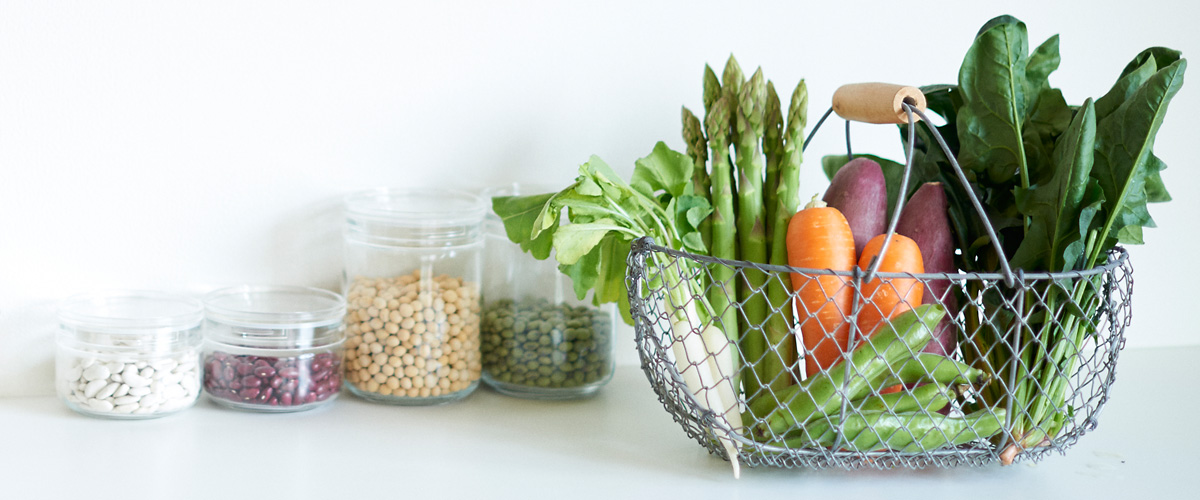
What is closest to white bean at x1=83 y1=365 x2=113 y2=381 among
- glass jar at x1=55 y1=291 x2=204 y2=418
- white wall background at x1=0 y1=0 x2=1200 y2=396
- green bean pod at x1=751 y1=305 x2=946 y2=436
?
glass jar at x1=55 y1=291 x2=204 y2=418

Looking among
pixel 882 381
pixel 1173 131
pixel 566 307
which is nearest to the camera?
pixel 882 381

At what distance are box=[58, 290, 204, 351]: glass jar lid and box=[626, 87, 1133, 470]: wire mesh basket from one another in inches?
16.5

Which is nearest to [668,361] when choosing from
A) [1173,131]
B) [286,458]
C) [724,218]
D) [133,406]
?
[724,218]

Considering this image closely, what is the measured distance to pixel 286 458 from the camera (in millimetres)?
771

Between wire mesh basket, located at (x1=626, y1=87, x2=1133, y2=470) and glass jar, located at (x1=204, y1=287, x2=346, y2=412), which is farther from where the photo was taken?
glass jar, located at (x1=204, y1=287, x2=346, y2=412)

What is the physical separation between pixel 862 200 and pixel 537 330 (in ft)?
1.14

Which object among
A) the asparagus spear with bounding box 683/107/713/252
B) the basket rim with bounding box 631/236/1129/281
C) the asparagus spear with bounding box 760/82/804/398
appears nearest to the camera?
the basket rim with bounding box 631/236/1129/281

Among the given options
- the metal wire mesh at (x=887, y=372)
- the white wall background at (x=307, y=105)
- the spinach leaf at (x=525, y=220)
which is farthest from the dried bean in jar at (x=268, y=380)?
the metal wire mesh at (x=887, y=372)

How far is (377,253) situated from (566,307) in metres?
0.20

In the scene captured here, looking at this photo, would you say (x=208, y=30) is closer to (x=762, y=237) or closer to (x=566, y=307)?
(x=566, y=307)

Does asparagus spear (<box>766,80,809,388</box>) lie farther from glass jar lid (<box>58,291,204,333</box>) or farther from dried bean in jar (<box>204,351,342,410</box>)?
glass jar lid (<box>58,291,204,333</box>)

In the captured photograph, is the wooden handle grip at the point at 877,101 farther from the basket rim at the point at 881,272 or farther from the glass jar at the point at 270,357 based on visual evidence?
the glass jar at the point at 270,357

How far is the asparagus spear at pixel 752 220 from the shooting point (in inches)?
31.7

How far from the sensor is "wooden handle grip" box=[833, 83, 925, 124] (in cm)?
75
